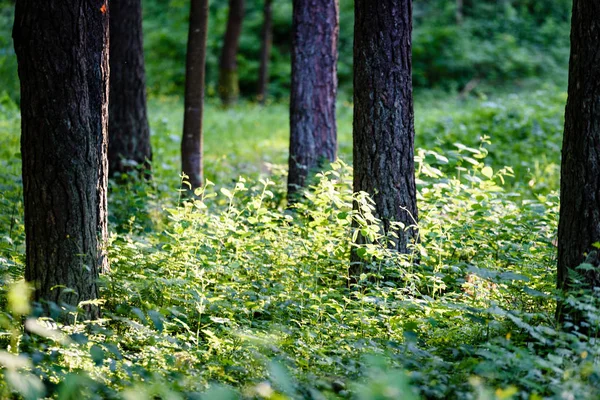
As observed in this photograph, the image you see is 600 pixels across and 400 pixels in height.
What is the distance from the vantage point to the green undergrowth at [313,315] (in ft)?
11.3

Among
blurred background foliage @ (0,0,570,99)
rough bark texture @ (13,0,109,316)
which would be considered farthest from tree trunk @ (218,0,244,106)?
rough bark texture @ (13,0,109,316)

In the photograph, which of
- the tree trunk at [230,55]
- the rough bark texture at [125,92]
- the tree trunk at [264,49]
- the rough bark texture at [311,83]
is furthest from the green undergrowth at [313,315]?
the tree trunk at [264,49]

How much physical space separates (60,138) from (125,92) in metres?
4.91

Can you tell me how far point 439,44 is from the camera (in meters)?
26.8

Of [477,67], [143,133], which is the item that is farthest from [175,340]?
[477,67]

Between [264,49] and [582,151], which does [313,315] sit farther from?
[264,49]

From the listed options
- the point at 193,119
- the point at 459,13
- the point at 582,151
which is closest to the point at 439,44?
the point at 459,13

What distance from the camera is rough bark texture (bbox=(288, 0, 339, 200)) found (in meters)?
8.09

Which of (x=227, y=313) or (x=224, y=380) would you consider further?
(x=227, y=313)

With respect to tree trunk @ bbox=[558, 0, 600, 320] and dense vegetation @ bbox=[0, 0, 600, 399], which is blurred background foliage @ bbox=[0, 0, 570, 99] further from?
tree trunk @ bbox=[558, 0, 600, 320]

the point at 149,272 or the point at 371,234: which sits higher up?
the point at 371,234

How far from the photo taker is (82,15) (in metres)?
4.17

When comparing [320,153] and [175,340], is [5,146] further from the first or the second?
[175,340]

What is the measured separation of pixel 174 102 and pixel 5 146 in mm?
11802
